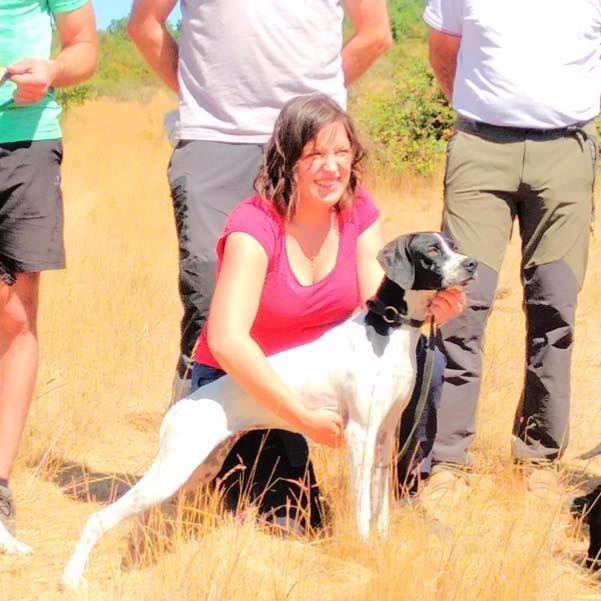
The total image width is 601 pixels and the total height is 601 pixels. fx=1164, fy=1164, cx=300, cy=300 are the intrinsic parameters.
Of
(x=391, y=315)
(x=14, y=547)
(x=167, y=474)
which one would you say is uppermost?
(x=391, y=315)

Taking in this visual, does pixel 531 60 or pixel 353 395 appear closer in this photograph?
pixel 353 395

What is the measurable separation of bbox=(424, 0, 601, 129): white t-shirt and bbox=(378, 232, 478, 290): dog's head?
Result: 987mm

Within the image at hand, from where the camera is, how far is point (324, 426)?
12.1ft

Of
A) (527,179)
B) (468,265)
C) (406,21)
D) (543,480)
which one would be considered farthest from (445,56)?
(406,21)

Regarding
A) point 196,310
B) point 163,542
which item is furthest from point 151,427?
point 163,542

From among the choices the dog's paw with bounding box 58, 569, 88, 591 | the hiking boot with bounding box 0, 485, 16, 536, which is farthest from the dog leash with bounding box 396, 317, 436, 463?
the hiking boot with bounding box 0, 485, 16, 536

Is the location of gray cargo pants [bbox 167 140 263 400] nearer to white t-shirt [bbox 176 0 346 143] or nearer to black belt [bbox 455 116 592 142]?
white t-shirt [bbox 176 0 346 143]

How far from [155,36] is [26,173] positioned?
0.85 m

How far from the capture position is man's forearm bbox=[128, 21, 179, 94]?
450 cm

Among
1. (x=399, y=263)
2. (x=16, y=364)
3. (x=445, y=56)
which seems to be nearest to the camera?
(x=399, y=263)

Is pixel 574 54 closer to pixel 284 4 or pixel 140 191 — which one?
pixel 284 4

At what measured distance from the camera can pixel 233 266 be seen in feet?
12.2

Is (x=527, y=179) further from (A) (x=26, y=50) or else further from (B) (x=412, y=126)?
(B) (x=412, y=126)

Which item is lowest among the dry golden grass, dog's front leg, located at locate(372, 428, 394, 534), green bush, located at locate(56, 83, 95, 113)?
green bush, located at locate(56, 83, 95, 113)
